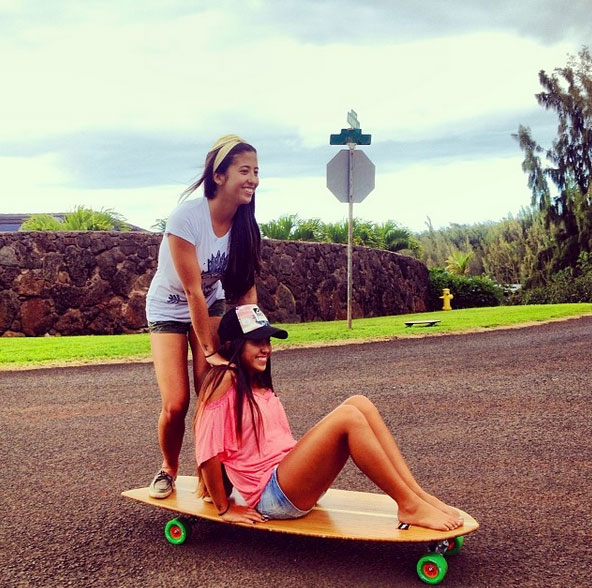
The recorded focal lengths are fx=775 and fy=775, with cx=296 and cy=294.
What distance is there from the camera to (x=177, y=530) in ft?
11.4

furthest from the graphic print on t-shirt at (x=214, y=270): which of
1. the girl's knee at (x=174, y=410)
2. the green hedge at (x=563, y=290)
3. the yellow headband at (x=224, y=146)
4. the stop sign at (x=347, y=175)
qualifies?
the green hedge at (x=563, y=290)

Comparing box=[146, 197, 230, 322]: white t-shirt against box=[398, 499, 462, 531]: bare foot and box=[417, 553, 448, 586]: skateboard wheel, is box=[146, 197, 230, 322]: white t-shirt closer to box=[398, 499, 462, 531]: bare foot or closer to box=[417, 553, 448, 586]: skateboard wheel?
box=[398, 499, 462, 531]: bare foot

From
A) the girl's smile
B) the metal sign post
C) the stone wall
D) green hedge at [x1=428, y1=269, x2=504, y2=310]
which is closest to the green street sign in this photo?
the metal sign post

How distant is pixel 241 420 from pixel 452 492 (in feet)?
4.57

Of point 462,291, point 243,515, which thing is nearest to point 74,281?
point 243,515

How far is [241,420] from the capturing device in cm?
328

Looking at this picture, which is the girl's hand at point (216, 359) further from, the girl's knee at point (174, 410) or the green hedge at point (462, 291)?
the green hedge at point (462, 291)

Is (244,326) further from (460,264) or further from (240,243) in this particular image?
(460,264)

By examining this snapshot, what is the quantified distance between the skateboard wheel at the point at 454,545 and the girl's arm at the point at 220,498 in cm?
77

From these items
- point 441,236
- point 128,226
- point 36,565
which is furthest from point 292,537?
point 441,236

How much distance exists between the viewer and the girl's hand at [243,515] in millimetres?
3219

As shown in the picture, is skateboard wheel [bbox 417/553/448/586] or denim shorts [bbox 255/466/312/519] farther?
denim shorts [bbox 255/466/312/519]

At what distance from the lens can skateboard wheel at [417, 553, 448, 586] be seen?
9.53 ft

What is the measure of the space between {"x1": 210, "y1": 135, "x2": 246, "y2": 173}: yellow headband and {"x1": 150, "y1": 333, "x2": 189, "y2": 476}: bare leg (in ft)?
2.80
